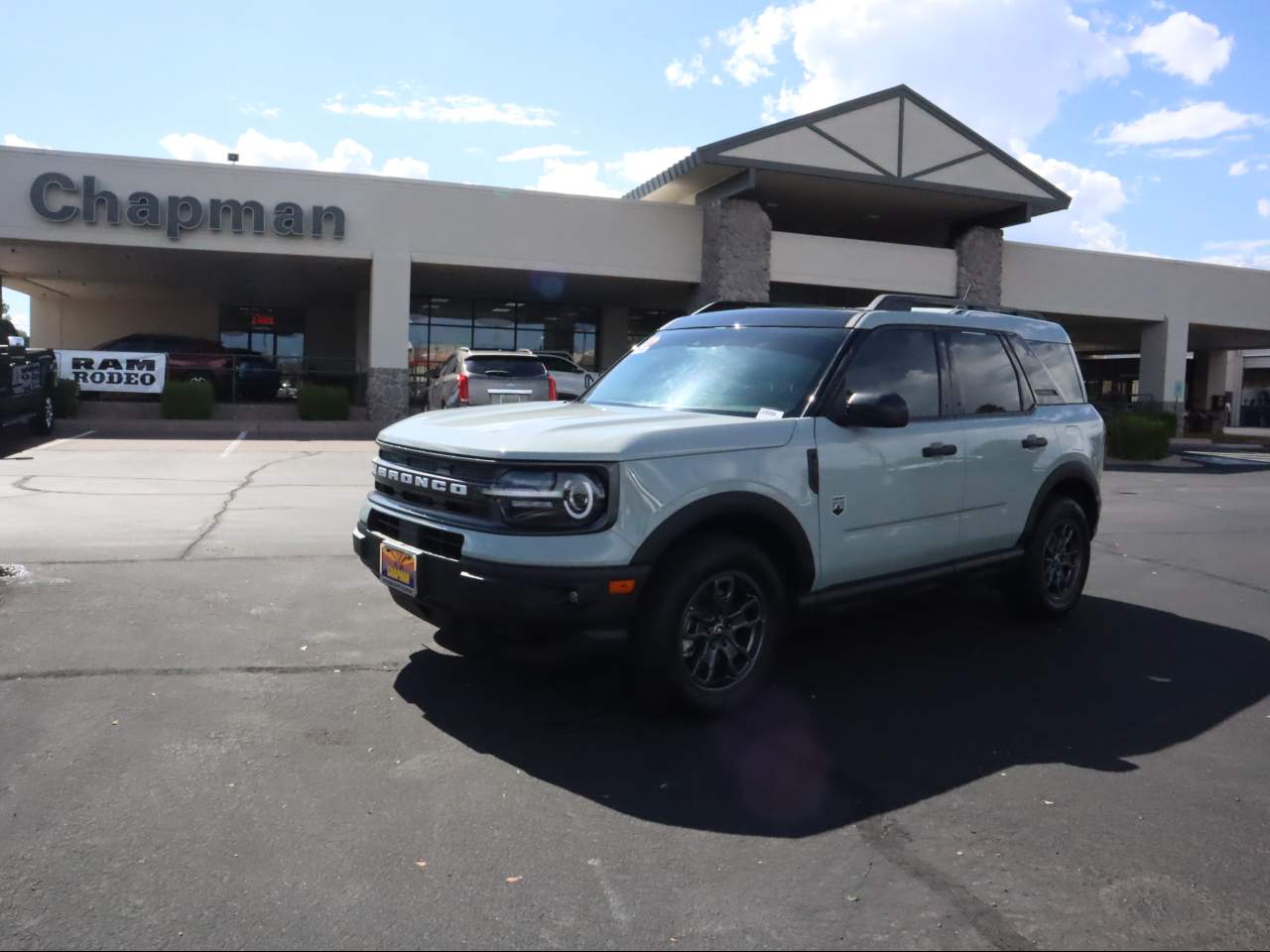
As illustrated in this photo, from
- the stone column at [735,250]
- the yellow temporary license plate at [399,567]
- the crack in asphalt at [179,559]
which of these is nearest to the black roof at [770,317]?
the yellow temporary license plate at [399,567]

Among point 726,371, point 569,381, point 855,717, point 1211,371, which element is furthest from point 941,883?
point 1211,371

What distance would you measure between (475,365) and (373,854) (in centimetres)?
1479

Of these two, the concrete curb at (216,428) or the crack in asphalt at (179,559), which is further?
the concrete curb at (216,428)

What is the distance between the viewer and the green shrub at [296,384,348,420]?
76.6 ft

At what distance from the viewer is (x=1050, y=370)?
6852 millimetres

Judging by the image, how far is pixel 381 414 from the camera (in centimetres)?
2431

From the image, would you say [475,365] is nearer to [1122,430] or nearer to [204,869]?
[1122,430]

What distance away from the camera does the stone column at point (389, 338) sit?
24.1 meters

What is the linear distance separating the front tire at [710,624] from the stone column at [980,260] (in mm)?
25464

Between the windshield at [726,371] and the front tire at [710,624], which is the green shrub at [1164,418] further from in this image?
the front tire at [710,624]

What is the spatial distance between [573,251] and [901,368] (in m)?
20.4

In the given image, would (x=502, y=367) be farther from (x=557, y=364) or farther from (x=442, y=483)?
(x=442, y=483)

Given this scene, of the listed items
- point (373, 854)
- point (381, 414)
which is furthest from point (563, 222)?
point (373, 854)

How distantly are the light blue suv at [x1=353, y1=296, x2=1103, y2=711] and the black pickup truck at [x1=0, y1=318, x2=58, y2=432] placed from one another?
13.7 m
